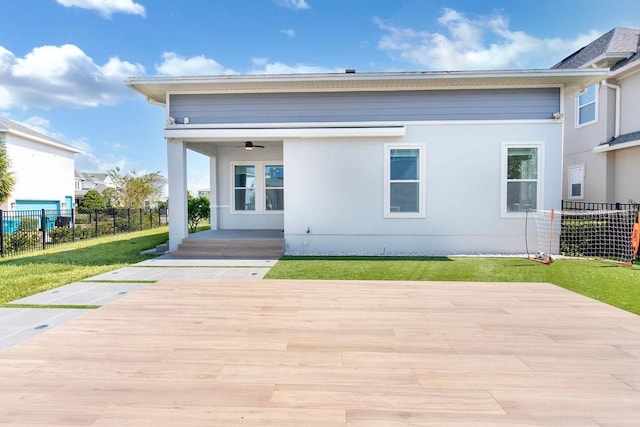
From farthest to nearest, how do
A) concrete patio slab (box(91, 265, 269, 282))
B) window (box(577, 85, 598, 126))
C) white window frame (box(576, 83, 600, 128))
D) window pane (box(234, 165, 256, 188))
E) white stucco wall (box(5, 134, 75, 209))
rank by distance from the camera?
white stucco wall (box(5, 134, 75, 209)) < window (box(577, 85, 598, 126)) < white window frame (box(576, 83, 600, 128)) < window pane (box(234, 165, 256, 188)) < concrete patio slab (box(91, 265, 269, 282))

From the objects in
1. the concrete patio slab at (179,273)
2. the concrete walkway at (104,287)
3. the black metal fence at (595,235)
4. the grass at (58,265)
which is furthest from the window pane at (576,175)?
the grass at (58,265)

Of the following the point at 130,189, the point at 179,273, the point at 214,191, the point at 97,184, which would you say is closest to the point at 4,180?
the point at 214,191

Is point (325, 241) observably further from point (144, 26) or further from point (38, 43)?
point (38, 43)

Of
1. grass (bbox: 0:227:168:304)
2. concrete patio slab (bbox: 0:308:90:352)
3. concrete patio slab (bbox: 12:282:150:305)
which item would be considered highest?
concrete patio slab (bbox: 0:308:90:352)

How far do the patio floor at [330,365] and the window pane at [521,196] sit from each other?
4052 mm

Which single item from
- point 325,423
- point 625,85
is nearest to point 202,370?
point 325,423

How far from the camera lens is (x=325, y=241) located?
7996 millimetres

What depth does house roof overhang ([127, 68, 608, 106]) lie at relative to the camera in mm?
7145

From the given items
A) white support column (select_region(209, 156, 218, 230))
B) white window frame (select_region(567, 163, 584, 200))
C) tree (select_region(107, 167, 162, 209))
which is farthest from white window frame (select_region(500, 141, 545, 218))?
tree (select_region(107, 167, 162, 209))

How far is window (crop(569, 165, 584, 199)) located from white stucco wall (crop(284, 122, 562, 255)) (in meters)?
5.17

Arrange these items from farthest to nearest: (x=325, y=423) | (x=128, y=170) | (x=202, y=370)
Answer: (x=128, y=170) < (x=202, y=370) < (x=325, y=423)

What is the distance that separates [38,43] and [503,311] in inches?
1021

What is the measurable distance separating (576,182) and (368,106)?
9.02 m

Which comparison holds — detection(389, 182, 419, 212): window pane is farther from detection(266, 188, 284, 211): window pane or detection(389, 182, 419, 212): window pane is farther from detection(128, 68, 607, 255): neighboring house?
detection(266, 188, 284, 211): window pane
